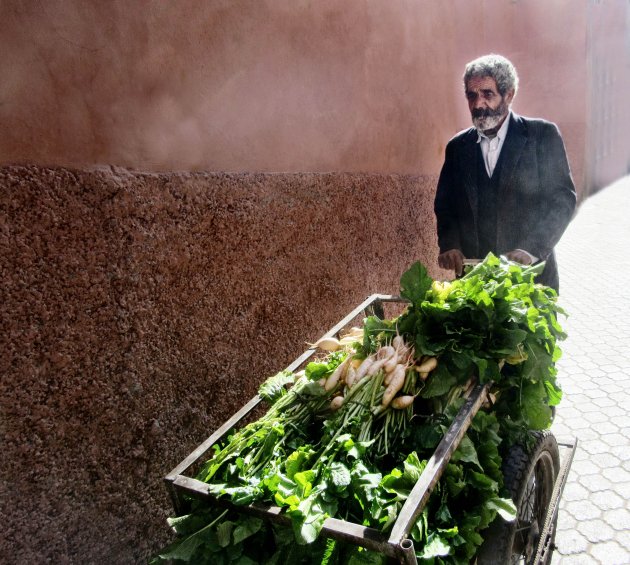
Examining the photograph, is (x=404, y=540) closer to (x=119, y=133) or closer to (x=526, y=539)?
(x=526, y=539)

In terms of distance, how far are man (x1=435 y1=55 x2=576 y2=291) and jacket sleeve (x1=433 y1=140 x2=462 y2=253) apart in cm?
6

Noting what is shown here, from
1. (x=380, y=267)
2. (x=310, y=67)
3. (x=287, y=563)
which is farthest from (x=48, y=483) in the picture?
(x=380, y=267)

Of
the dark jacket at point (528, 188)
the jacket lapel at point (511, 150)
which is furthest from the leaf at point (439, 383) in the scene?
the jacket lapel at point (511, 150)

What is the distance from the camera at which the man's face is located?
3.24m

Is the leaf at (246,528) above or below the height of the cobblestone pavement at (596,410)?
above

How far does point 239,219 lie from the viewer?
293 cm

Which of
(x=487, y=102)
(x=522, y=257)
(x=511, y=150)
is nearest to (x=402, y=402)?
(x=522, y=257)

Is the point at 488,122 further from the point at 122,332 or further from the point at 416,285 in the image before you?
the point at 122,332

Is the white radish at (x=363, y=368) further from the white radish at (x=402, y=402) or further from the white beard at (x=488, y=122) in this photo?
the white beard at (x=488, y=122)

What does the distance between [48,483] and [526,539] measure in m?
1.79

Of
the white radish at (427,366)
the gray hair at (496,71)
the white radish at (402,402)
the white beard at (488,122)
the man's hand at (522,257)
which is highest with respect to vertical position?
the gray hair at (496,71)

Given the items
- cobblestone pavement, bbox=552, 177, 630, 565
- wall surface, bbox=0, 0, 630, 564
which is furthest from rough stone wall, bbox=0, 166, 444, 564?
cobblestone pavement, bbox=552, 177, 630, 565

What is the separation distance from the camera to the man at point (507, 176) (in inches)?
126

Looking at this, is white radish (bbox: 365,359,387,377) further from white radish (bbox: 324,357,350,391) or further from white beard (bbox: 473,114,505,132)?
white beard (bbox: 473,114,505,132)
